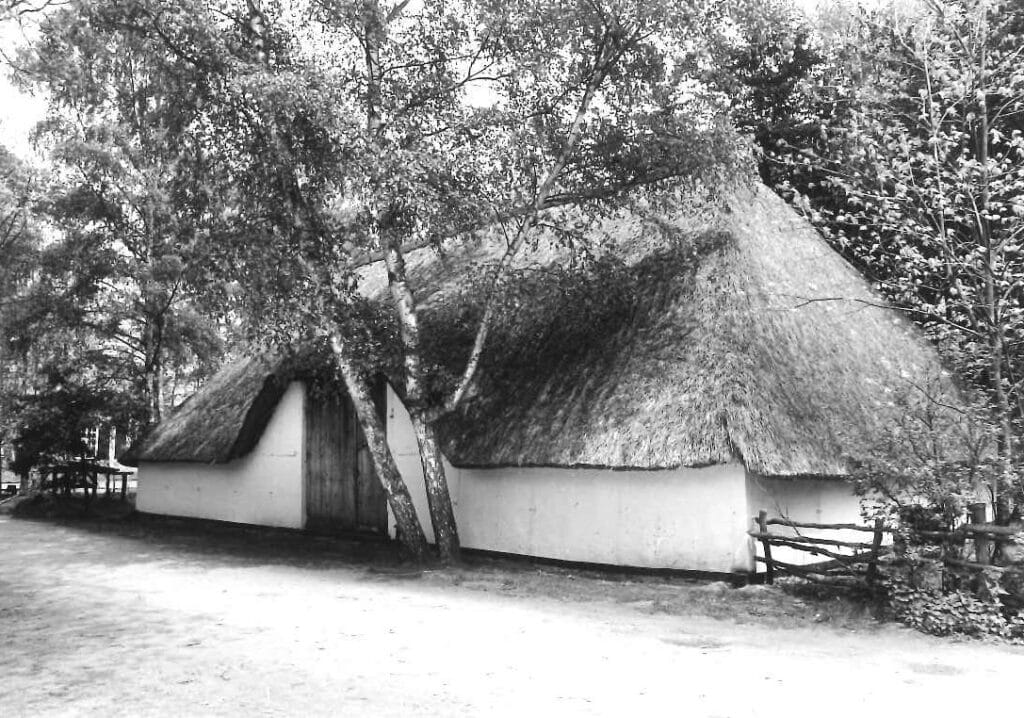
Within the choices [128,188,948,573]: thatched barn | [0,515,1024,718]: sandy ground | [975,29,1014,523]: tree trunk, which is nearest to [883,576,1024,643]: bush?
[0,515,1024,718]: sandy ground

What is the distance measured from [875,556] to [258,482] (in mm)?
11795

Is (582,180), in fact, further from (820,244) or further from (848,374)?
(820,244)

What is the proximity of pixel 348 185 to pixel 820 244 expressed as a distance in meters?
7.96

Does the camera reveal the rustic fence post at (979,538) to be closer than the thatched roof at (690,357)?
Yes

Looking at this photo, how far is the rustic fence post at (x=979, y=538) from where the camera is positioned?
8.45 meters

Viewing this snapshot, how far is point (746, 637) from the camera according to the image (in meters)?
8.16

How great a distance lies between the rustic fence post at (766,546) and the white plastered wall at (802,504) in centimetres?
13

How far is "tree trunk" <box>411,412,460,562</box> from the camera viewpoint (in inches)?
494

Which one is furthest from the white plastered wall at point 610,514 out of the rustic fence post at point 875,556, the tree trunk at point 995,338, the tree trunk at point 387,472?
the tree trunk at point 995,338

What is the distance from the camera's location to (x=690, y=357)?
37.2 feet

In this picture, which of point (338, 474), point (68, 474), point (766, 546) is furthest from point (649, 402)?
point (68, 474)

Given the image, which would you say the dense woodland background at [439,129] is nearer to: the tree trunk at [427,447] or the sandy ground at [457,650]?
the tree trunk at [427,447]

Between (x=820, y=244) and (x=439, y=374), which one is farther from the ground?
(x=820, y=244)

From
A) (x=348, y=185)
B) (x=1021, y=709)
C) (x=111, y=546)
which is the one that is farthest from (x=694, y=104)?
(x=111, y=546)
